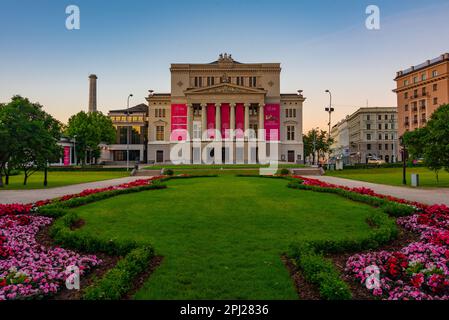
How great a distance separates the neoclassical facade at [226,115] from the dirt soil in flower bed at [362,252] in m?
60.3

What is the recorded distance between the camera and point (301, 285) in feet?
17.9

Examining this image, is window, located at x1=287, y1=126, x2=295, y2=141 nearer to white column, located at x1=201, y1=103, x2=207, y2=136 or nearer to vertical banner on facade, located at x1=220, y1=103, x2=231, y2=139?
vertical banner on facade, located at x1=220, y1=103, x2=231, y2=139

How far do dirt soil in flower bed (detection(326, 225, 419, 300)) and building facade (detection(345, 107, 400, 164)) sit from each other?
342 ft

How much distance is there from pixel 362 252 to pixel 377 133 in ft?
369

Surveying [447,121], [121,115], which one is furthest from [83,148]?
[447,121]

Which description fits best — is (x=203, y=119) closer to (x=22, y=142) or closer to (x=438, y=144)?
(x=22, y=142)

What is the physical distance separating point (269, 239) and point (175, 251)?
2.64m

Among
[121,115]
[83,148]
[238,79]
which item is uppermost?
[238,79]

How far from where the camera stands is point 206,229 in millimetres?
9383

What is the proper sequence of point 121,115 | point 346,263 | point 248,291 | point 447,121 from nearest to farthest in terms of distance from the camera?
point 248,291 < point 346,263 < point 447,121 < point 121,115

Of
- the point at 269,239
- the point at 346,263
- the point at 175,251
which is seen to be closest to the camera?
the point at 346,263

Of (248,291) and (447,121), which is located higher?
(447,121)

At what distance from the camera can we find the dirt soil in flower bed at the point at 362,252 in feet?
17.1
